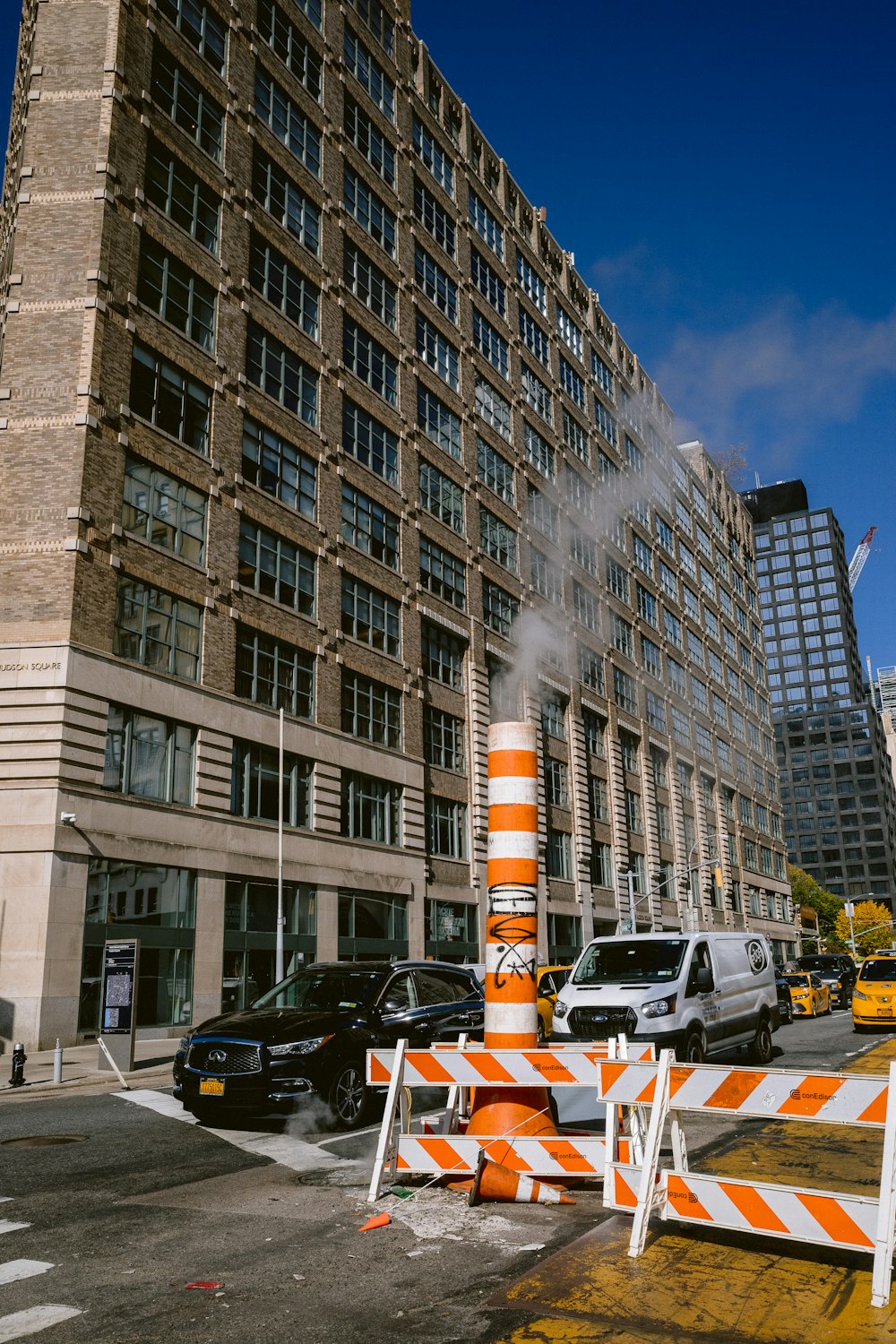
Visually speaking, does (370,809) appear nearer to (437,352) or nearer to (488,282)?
(437,352)

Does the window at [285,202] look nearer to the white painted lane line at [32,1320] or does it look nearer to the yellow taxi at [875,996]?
the yellow taxi at [875,996]

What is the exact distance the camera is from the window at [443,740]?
37031mm

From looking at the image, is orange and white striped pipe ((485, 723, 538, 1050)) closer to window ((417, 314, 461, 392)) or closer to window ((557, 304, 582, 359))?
window ((417, 314, 461, 392))

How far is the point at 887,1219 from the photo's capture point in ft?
16.9

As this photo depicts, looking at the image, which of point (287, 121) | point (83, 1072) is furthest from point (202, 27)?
point (83, 1072)

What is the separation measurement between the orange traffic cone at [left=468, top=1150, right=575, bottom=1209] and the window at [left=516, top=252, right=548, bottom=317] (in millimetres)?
49272

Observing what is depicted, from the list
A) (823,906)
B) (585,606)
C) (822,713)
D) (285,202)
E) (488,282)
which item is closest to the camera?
(285,202)

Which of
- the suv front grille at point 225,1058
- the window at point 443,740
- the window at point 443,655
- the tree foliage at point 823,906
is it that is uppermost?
the window at point 443,655

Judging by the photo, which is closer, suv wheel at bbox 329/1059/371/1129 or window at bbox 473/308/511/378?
suv wheel at bbox 329/1059/371/1129

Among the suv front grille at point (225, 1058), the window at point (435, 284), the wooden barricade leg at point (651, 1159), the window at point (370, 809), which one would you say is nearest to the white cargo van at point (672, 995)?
the suv front grille at point (225, 1058)

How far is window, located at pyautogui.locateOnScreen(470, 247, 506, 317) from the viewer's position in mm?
46562

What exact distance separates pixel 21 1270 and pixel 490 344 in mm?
45119

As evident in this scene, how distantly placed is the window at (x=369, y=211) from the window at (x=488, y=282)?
23.0 ft

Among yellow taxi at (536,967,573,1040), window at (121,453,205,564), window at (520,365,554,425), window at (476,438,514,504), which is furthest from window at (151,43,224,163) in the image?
yellow taxi at (536,967,573,1040)
